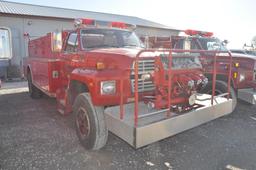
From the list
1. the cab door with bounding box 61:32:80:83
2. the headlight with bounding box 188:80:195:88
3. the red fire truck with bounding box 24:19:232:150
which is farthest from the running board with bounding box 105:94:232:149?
the cab door with bounding box 61:32:80:83

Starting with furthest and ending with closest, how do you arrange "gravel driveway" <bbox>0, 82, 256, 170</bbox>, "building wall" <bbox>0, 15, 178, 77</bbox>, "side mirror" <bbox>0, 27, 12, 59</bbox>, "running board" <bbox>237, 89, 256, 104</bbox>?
"building wall" <bbox>0, 15, 178, 77</bbox>, "running board" <bbox>237, 89, 256, 104</bbox>, "gravel driveway" <bbox>0, 82, 256, 170</bbox>, "side mirror" <bbox>0, 27, 12, 59</bbox>

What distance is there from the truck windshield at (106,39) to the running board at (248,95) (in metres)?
2.88

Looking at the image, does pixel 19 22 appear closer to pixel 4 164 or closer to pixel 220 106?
pixel 4 164

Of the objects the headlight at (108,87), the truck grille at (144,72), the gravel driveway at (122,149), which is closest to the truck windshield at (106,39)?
the truck grille at (144,72)

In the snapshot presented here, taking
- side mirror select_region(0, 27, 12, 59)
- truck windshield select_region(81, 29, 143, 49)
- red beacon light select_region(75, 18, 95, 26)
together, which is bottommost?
side mirror select_region(0, 27, 12, 59)

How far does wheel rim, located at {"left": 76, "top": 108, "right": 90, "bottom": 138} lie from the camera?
332 cm

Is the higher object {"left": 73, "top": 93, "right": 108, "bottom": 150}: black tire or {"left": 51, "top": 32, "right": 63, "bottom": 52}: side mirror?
{"left": 51, "top": 32, "right": 63, "bottom": 52}: side mirror

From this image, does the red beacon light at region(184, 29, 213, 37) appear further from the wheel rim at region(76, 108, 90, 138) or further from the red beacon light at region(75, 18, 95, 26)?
the wheel rim at region(76, 108, 90, 138)

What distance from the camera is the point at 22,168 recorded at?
2873mm

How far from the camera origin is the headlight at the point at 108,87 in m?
2.91

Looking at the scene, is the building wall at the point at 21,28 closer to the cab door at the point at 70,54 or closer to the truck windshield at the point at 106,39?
the cab door at the point at 70,54

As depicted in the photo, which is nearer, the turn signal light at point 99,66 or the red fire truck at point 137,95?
the red fire truck at point 137,95

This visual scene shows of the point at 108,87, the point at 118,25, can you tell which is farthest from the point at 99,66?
the point at 118,25

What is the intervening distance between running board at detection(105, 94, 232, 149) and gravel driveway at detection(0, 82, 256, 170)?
0.62 metres
